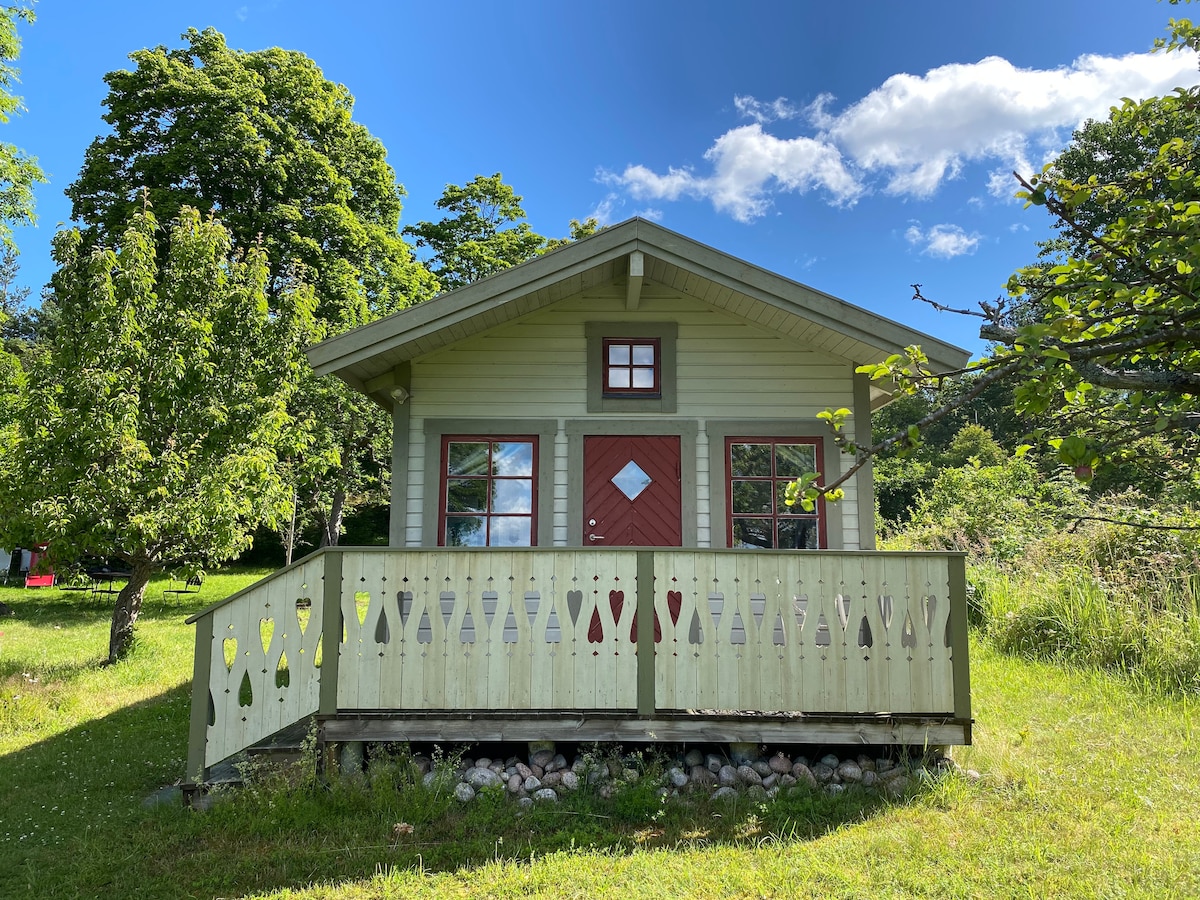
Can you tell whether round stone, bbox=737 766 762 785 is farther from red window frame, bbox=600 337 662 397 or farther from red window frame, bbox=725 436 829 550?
red window frame, bbox=600 337 662 397

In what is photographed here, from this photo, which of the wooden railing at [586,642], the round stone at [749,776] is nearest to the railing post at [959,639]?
the wooden railing at [586,642]

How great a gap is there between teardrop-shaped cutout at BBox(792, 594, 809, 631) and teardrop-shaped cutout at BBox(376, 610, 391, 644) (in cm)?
272

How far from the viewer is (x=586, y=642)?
4.89 m

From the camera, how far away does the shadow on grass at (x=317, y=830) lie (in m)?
3.81

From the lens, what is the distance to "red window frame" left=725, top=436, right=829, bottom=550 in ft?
22.9

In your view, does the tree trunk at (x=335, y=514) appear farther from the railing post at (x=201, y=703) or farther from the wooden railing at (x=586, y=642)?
the wooden railing at (x=586, y=642)

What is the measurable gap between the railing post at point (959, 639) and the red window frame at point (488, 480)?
11.8 feet

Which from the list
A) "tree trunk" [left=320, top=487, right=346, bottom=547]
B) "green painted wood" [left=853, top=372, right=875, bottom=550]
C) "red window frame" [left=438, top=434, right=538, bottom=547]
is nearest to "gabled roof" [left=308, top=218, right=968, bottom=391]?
"green painted wood" [left=853, top=372, right=875, bottom=550]

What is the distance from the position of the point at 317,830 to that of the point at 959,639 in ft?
13.7

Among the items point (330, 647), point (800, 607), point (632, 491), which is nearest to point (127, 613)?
point (330, 647)

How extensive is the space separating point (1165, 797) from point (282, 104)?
806 inches

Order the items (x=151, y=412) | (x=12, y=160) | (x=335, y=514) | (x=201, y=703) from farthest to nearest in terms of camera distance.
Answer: (x=335, y=514)
(x=12, y=160)
(x=151, y=412)
(x=201, y=703)

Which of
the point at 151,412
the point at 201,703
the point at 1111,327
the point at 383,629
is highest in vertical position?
the point at 151,412

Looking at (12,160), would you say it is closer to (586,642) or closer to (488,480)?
(488,480)
